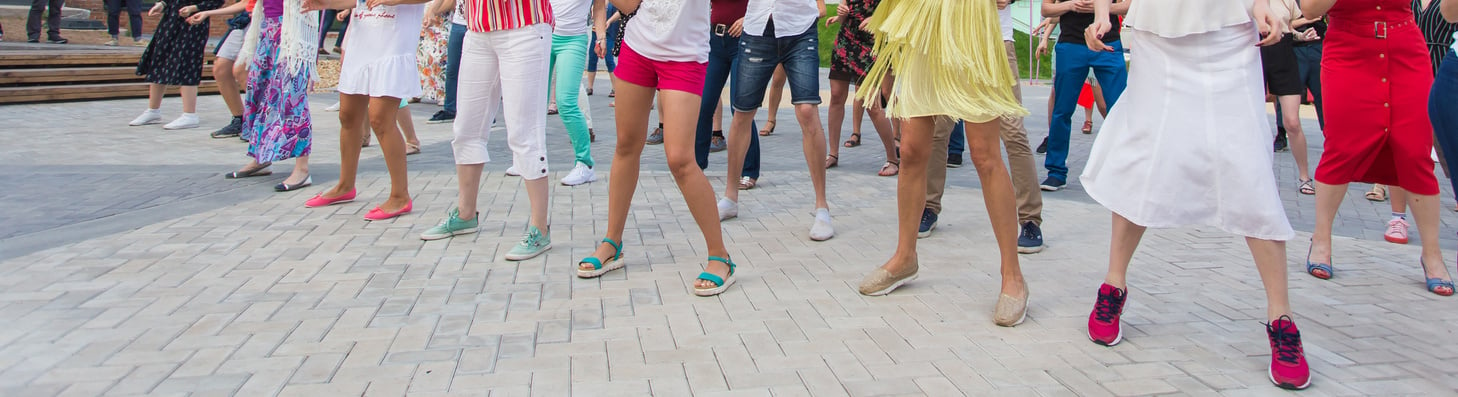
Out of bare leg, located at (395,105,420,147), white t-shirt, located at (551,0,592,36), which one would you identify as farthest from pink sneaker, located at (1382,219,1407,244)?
bare leg, located at (395,105,420,147)

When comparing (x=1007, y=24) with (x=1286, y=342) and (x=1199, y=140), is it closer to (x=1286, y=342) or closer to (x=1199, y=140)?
(x=1199, y=140)

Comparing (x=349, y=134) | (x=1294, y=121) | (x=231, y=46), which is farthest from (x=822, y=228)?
(x=231, y=46)

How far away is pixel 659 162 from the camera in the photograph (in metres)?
8.30

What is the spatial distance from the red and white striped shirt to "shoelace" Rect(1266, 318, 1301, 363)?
325cm

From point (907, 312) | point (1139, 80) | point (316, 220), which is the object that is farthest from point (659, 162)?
point (1139, 80)

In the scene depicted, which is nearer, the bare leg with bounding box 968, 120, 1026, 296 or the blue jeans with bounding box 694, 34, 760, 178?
the bare leg with bounding box 968, 120, 1026, 296

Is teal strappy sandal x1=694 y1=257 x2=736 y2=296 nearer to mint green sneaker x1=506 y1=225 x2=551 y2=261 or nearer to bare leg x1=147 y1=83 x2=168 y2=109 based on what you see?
mint green sneaker x1=506 y1=225 x2=551 y2=261

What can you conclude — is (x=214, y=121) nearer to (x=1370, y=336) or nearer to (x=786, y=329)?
(x=786, y=329)

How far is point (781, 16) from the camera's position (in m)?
5.97

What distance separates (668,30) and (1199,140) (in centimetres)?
200

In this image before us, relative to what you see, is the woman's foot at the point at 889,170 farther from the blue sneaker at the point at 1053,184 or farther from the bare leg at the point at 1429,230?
the bare leg at the point at 1429,230

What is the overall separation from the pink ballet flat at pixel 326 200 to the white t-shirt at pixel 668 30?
272 centimetres

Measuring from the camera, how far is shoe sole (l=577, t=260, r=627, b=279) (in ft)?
14.9

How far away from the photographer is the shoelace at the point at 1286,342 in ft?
10.7
